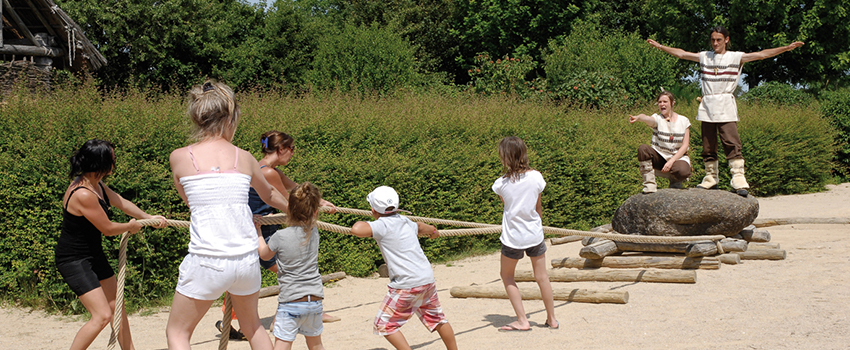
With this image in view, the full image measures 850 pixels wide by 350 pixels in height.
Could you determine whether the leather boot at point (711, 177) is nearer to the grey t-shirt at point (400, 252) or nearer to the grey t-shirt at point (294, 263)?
the grey t-shirt at point (400, 252)

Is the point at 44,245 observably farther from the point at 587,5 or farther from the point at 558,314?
the point at 587,5

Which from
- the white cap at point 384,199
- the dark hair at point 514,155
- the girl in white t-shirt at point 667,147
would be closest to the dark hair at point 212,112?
the white cap at point 384,199

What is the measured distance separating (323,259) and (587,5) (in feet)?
85.7

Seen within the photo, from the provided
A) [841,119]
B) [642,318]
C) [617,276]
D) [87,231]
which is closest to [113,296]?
[87,231]

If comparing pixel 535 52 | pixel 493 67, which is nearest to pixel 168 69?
pixel 493 67

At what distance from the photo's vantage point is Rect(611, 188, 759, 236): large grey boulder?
28.0 feet

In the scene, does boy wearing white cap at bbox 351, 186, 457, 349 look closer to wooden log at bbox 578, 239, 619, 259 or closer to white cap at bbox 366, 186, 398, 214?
white cap at bbox 366, 186, 398, 214

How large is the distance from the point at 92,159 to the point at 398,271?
7.53 feet

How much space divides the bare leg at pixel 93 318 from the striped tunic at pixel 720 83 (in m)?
7.32

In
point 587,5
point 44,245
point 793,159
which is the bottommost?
point 793,159

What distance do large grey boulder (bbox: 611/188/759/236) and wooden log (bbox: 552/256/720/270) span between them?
0.35m

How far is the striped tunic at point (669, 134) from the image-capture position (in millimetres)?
8695

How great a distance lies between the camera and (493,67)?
21906 mm

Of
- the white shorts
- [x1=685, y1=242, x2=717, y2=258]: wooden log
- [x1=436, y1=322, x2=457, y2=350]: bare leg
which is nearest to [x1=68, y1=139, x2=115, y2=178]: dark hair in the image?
the white shorts
